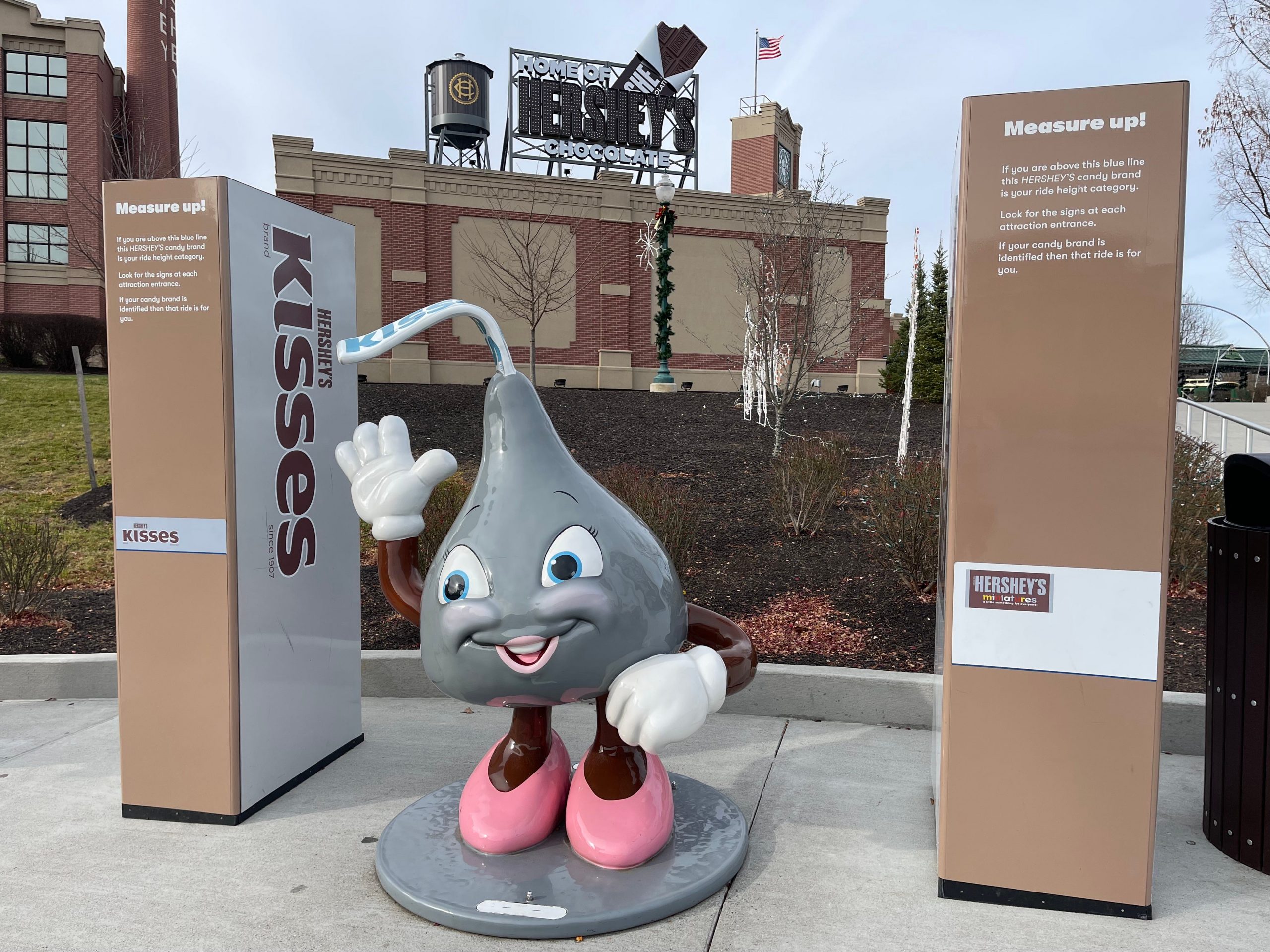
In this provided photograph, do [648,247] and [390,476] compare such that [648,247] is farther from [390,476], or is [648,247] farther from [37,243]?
[390,476]

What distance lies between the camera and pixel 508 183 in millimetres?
23531

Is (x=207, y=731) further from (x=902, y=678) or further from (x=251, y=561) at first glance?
(x=902, y=678)

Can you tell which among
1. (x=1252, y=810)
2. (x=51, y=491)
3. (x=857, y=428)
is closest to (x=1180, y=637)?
(x=1252, y=810)

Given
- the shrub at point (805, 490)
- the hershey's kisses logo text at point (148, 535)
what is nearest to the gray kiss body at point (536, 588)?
the hershey's kisses logo text at point (148, 535)

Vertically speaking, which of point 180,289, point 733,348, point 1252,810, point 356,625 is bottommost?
point 1252,810

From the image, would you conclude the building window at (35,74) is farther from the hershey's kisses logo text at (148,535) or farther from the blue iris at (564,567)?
the blue iris at (564,567)

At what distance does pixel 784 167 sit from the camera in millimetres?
39938

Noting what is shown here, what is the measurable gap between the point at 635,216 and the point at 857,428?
1121 cm

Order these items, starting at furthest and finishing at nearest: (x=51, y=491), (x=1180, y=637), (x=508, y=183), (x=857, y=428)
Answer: (x=508, y=183) < (x=857, y=428) < (x=51, y=491) < (x=1180, y=637)

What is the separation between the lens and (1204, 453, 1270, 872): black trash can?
3.39m

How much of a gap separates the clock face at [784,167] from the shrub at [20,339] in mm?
27961

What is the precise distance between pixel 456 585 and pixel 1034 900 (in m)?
2.33

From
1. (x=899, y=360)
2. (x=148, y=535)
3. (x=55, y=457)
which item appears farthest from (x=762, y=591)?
(x=899, y=360)

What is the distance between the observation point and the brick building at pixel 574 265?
896 inches
